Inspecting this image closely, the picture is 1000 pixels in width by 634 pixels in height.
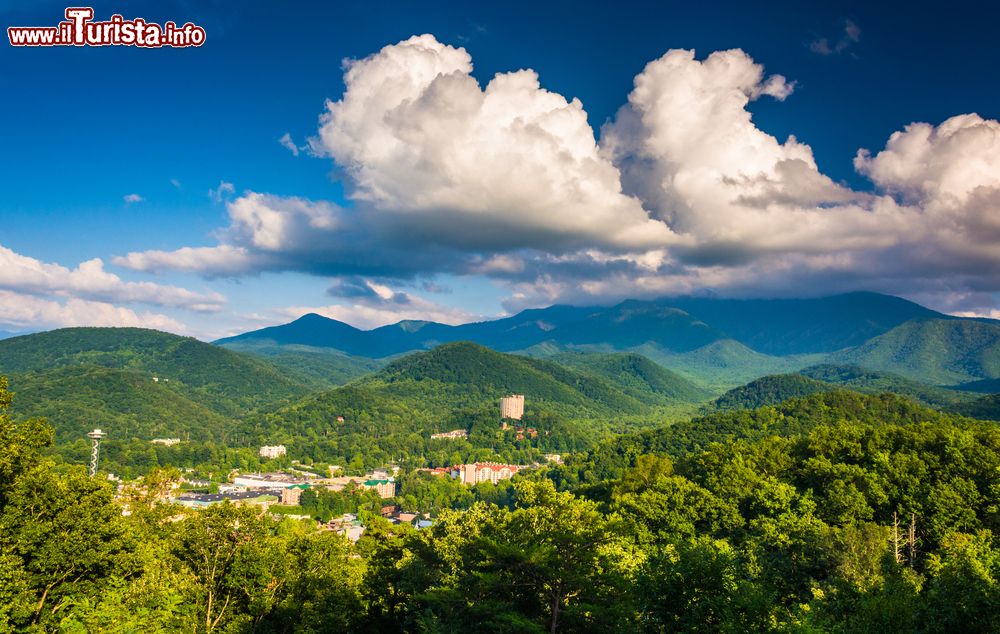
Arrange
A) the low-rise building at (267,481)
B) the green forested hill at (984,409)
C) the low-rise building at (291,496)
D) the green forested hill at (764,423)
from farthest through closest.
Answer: the green forested hill at (984,409)
the low-rise building at (267,481)
the low-rise building at (291,496)
the green forested hill at (764,423)

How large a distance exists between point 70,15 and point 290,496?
340 ft

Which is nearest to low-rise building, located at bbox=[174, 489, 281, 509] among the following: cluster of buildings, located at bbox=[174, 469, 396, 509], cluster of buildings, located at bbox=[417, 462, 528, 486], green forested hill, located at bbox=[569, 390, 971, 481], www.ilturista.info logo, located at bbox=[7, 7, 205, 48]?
cluster of buildings, located at bbox=[174, 469, 396, 509]

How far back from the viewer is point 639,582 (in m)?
23.7

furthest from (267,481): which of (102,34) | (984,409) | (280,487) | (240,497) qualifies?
(984,409)

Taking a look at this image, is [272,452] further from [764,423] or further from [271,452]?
[764,423]

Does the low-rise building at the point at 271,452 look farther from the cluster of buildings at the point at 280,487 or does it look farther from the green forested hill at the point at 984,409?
the green forested hill at the point at 984,409

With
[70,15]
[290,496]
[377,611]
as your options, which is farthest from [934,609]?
[290,496]

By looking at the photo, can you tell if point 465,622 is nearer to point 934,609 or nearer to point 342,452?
point 934,609

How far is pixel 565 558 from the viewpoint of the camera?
22094 millimetres

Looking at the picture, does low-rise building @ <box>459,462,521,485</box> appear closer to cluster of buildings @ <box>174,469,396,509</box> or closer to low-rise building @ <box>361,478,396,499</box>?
low-rise building @ <box>361,478,396,499</box>

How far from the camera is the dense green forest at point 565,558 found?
858 inches

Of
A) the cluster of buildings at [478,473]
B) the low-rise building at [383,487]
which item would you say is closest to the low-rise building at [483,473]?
the cluster of buildings at [478,473]

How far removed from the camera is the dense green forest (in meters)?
21.8

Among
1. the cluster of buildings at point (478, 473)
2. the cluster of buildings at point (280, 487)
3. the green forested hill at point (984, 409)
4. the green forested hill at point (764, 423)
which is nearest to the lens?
the green forested hill at point (764, 423)
